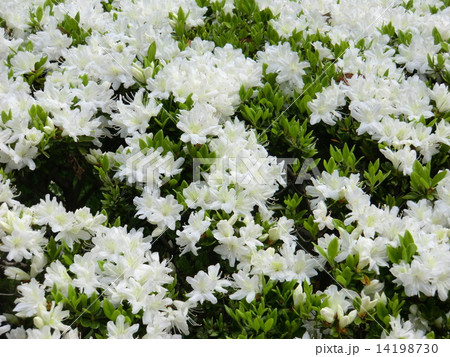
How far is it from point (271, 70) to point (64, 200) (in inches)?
A: 58.4

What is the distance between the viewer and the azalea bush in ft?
8.55

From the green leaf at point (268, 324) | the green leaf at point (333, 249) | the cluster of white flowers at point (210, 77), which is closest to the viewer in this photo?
the green leaf at point (268, 324)

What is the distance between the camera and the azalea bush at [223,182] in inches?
103

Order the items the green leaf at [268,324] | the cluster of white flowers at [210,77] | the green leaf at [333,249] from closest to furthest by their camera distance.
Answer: the green leaf at [268,324], the green leaf at [333,249], the cluster of white flowers at [210,77]

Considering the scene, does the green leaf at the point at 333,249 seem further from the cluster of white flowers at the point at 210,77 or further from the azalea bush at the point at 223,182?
the cluster of white flowers at the point at 210,77

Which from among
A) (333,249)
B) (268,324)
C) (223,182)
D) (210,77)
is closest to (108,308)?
(268,324)

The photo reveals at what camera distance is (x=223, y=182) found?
2883 millimetres

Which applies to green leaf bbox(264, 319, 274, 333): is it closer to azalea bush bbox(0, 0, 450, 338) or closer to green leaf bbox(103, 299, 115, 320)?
azalea bush bbox(0, 0, 450, 338)

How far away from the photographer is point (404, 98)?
11.2ft

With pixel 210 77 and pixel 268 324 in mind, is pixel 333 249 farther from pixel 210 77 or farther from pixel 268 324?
pixel 210 77

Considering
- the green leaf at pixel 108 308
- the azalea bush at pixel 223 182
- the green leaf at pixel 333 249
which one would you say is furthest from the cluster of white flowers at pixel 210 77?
the green leaf at pixel 108 308

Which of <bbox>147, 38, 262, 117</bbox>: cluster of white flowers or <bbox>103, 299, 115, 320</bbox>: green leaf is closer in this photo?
<bbox>103, 299, 115, 320</bbox>: green leaf

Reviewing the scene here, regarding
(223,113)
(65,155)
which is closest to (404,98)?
(223,113)

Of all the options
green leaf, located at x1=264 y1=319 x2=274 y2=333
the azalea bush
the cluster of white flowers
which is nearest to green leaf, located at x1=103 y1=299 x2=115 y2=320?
the azalea bush
